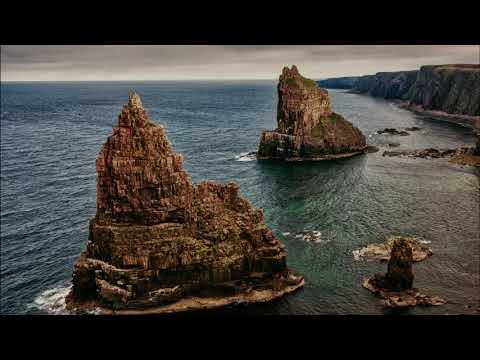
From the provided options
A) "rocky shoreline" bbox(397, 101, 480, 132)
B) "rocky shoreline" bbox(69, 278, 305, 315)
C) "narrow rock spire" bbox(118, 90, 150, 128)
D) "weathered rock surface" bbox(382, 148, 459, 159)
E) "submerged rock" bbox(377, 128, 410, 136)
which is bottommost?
"rocky shoreline" bbox(69, 278, 305, 315)

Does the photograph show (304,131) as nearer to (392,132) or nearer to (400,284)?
(392,132)

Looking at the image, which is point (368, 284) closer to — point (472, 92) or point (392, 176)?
point (392, 176)

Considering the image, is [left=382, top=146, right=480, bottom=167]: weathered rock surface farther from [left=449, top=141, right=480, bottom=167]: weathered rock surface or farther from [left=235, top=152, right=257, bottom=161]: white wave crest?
[left=235, top=152, right=257, bottom=161]: white wave crest

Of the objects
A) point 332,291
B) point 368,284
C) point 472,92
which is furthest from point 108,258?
point 472,92

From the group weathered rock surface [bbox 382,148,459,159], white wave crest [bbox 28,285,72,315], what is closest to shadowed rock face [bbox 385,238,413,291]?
white wave crest [bbox 28,285,72,315]

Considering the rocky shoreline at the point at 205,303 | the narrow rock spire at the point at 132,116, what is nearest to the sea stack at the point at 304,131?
the rocky shoreline at the point at 205,303

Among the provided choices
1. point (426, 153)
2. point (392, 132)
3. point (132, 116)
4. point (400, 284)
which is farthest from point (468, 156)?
point (132, 116)
